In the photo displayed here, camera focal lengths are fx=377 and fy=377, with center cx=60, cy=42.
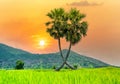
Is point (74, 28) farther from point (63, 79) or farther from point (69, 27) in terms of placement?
point (63, 79)

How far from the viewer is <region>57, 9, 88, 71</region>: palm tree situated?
87875 millimetres

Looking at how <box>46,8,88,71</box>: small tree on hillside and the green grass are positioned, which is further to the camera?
<box>46,8,88,71</box>: small tree on hillside

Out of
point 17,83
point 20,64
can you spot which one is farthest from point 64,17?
point 17,83

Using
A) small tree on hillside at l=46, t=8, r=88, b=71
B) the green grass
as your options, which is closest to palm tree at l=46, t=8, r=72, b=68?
small tree on hillside at l=46, t=8, r=88, b=71

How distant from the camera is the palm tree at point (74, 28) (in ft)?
288

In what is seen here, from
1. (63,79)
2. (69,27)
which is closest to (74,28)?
(69,27)

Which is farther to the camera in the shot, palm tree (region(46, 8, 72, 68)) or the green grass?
palm tree (region(46, 8, 72, 68))

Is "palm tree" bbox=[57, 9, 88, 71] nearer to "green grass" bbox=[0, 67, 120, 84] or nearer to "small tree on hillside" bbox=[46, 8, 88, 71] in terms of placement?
"small tree on hillside" bbox=[46, 8, 88, 71]

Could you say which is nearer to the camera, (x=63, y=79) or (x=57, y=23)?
(x=63, y=79)

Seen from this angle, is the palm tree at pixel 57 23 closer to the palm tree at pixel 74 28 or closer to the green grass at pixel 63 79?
the palm tree at pixel 74 28

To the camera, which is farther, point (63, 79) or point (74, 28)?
point (74, 28)

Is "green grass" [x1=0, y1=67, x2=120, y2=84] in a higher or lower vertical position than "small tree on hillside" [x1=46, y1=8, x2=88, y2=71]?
lower

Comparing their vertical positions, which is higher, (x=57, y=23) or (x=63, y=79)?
(x=57, y=23)

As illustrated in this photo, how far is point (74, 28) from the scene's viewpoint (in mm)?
89312
